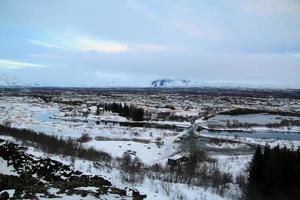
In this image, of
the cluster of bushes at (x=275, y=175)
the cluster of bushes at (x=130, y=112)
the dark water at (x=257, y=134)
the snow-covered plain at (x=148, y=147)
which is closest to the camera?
the snow-covered plain at (x=148, y=147)

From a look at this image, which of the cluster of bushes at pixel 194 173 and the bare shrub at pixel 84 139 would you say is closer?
the cluster of bushes at pixel 194 173

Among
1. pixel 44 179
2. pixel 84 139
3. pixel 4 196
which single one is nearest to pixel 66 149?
pixel 84 139

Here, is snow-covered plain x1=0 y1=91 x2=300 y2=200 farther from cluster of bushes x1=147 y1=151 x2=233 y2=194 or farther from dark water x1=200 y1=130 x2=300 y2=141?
dark water x1=200 y1=130 x2=300 y2=141

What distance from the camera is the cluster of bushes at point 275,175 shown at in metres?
19.8

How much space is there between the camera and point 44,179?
47.9ft

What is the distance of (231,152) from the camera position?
3344cm

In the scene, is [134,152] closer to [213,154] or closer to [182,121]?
[213,154]

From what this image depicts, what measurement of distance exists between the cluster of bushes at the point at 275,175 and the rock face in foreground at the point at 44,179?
893 centimetres

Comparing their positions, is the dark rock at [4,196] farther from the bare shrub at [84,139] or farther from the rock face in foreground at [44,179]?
the bare shrub at [84,139]

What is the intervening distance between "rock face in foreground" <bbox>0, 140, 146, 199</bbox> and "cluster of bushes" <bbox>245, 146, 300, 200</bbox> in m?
8.93

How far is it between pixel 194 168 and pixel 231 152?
10411 millimetres

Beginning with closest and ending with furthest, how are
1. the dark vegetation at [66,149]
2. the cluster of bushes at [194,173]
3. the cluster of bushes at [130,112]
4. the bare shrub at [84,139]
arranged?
the cluster of bushes at [194,173] → the dark vegetation at [66,149] → the bare shrub at [84,139] → the cluster of bushes at [130,112]

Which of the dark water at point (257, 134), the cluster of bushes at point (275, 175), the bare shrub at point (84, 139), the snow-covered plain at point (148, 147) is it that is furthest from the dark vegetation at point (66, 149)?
the dark water at point (257, 134)

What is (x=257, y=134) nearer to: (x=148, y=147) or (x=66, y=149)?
(x=148, y=147)
